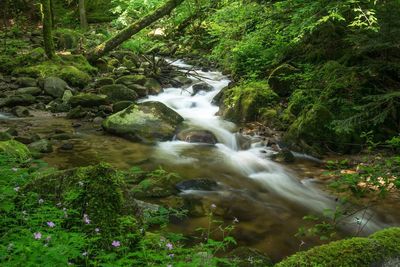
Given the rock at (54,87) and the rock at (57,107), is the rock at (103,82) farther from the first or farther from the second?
the rock at (57,107)

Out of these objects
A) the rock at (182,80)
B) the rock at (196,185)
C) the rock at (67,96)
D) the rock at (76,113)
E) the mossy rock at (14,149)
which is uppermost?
the rock at (182,80)

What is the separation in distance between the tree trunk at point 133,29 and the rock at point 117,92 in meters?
2.66

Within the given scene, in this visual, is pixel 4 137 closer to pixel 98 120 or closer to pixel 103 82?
pixel 98 120

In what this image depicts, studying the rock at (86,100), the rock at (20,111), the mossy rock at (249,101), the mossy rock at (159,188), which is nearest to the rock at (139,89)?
the rock at (86,100)

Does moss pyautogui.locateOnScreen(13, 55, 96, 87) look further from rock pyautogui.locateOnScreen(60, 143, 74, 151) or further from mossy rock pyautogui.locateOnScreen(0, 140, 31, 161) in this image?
mossy rock pyautogui.locateOnScreen(0, 140, 31, 161)

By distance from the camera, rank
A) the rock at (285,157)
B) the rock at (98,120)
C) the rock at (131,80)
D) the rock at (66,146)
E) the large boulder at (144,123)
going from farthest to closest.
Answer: the rock at (131,80), the rock at (98,120), the large boulder at (144,123), the rock at (285,157), the rock at (66,146)

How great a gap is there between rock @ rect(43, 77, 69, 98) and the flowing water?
2.05 metres

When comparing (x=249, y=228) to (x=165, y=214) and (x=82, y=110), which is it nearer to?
(x=165, y=214)

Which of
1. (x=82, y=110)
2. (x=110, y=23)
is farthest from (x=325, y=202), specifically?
(x=110, y=23)

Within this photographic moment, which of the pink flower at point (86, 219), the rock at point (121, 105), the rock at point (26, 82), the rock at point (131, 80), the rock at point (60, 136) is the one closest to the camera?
→ the pink flower at point (86, 219)

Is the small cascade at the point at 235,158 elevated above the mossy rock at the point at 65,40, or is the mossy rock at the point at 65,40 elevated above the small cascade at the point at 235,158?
the mossy rock at the point at 65,40

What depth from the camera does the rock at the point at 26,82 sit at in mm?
12867

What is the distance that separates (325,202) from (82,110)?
7502 millimetres

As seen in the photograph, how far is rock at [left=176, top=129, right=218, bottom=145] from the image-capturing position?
9.77 metres
